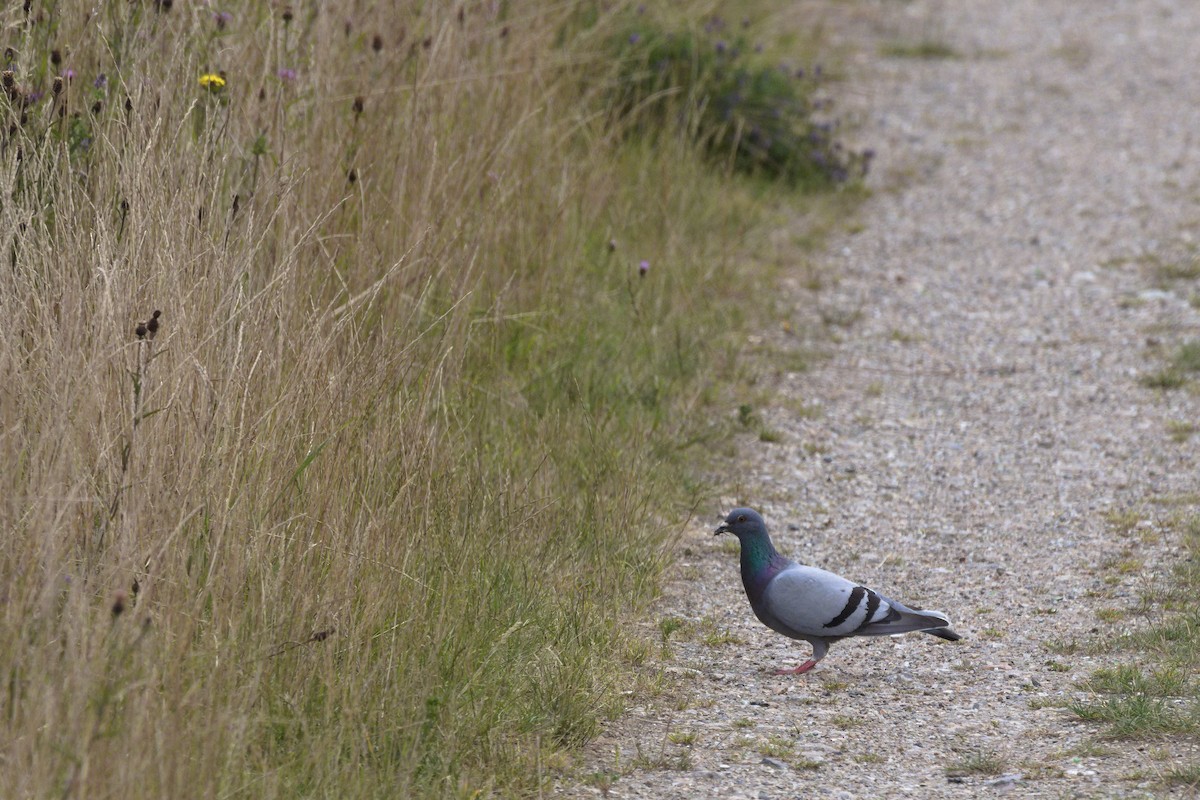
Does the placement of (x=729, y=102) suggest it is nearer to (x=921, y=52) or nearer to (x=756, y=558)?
(x=921, y=52)

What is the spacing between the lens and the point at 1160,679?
13.9 ft

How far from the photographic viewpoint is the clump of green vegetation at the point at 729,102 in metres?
8.67

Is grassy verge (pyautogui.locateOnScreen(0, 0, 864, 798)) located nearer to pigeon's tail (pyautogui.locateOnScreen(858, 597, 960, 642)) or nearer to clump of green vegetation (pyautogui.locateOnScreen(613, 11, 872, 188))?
pigeon's tail (pyautogui.locateOnScreen(858, 597, 960, 642))

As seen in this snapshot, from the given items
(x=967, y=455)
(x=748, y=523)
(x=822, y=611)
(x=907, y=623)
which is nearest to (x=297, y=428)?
(x=748, y=523)

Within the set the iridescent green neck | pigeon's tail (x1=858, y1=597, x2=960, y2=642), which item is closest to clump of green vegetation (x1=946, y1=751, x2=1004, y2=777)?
pigeon's tail (x1=858, y1=597, x2=960, y2=642)

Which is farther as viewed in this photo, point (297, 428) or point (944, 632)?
point (944, 632)

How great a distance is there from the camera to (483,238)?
6.14 meters

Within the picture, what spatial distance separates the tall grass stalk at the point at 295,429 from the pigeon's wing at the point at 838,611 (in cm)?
54

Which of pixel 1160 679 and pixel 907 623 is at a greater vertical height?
pixel 1160 679

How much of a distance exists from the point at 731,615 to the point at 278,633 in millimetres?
1785

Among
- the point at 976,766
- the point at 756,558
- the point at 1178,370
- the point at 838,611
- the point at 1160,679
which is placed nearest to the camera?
the point at 976,766

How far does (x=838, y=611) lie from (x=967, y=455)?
2.03m

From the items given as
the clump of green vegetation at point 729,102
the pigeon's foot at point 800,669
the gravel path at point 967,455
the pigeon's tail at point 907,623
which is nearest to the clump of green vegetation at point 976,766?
the gravel path at point 967,455

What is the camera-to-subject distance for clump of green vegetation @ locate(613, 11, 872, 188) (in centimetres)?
867
